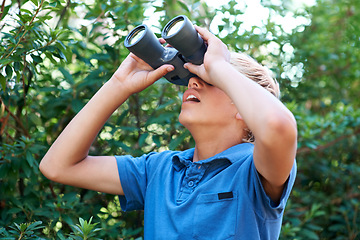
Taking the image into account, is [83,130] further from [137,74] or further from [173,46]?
[173,46]

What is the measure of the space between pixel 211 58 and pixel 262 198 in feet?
1.61

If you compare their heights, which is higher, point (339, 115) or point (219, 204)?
point (219, 204)

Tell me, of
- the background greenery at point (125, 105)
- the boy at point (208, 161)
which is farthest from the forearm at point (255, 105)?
the background greenery at point (125, 105)

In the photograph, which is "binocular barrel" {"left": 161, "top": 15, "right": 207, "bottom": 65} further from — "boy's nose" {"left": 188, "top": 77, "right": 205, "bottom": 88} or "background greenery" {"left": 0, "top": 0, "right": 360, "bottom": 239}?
"background greenery" {"left": 0, "top": 0, "right": 360, "bottom": 239}

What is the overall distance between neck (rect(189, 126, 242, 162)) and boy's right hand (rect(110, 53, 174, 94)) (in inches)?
10.0

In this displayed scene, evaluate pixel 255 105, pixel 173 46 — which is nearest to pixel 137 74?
pixel 173 46

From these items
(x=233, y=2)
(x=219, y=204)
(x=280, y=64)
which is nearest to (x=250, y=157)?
(x=219, y=204)

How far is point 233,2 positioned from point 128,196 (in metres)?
1.46

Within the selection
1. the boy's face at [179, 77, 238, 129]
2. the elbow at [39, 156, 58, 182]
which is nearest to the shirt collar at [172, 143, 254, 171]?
the boy's face at [179, 77, 238, 129]

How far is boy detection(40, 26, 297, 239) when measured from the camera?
135 centimetres

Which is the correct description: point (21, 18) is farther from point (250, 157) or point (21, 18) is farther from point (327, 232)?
point (327, 232)

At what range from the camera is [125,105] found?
9.30 feet

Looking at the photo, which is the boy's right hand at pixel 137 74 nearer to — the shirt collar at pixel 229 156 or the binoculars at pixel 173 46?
the binoculars at pixel 173 46

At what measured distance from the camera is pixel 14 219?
2.13 m
